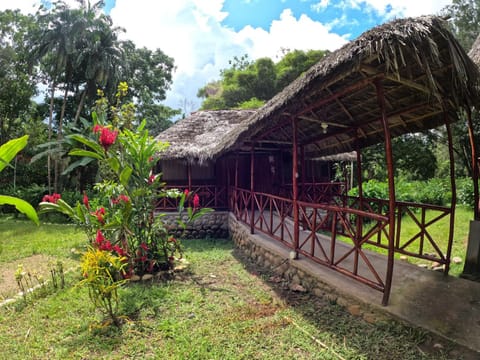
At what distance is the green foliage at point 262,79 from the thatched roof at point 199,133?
805 centimetres

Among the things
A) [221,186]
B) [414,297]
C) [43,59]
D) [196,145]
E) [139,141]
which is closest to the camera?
[414,297]

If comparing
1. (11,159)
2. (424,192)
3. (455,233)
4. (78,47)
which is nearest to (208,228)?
(455,233)

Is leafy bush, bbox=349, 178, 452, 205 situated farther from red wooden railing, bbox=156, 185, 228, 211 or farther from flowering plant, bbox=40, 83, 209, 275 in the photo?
flowering plant, bbox=40, 83, 209, 275

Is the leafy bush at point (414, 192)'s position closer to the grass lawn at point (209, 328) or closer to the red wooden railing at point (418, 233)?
the red wooden railing at point (418, 233)

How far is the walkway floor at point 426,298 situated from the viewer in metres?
2.37

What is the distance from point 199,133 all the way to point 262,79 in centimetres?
1231

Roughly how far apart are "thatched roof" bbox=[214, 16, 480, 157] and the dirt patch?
4.30 m

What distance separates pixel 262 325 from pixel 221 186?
615cm

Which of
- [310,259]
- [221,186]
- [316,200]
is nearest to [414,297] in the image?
[310,259]

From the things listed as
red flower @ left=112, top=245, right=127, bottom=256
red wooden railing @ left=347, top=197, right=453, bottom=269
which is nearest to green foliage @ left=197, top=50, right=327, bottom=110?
red wooden railing @ left=347, top=197, right=453, bottom=269

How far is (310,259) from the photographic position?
4.07m

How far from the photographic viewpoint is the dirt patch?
4340 millimetres

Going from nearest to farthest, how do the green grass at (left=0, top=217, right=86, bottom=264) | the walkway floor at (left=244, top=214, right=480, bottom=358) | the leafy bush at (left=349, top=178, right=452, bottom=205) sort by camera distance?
1. the walkway floor at (left=244, top=214, right=480, bottom=358)
2. the green grass at (left=0, top=217, right=86, bottom=264)
3. the leafy bush at (left=349, top=178, right=452, bottom=205)

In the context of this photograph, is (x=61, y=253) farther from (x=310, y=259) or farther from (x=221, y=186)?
(x=310, y=259)
